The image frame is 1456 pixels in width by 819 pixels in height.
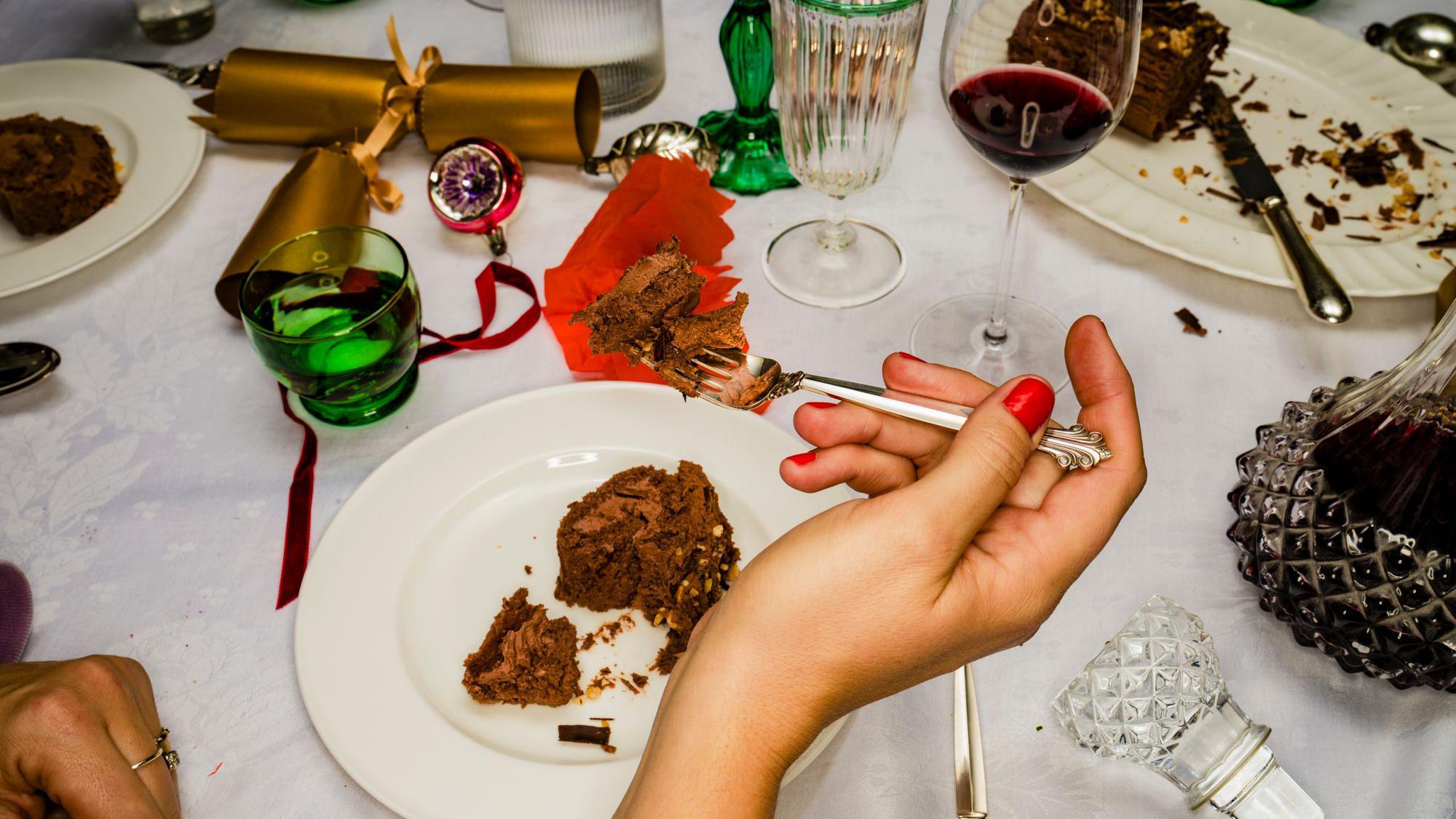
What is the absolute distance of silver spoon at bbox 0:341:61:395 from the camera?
1357 millimetres

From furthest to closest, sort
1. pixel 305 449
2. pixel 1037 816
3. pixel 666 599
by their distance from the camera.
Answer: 1. pixel 305 449
2. pixel 666 599
3. pixel 1037 816

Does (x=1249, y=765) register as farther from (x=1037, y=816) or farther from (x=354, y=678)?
(x=354, y=678)

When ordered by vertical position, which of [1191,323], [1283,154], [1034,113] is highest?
[1034,113]

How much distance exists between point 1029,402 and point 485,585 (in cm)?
69

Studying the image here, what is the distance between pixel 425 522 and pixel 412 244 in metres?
0.60

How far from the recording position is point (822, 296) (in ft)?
4.82

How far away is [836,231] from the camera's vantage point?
1538 mm

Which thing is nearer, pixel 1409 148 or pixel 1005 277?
pixel 1005 277

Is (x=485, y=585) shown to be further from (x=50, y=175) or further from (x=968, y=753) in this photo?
(x=50, y=175)

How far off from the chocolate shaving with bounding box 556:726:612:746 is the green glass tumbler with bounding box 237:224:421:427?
55 centimetres

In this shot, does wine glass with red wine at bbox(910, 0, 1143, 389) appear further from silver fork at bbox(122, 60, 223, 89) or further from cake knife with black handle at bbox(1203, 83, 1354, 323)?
silver fork at bbox(122, 60, 223, 89)

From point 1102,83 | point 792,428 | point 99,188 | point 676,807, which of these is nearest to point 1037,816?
point 676,807

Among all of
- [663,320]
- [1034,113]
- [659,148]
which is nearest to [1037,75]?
[1034,113]

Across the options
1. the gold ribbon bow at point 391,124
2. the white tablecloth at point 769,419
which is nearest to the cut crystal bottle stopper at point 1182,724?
the white tablecloth at point 769,419
